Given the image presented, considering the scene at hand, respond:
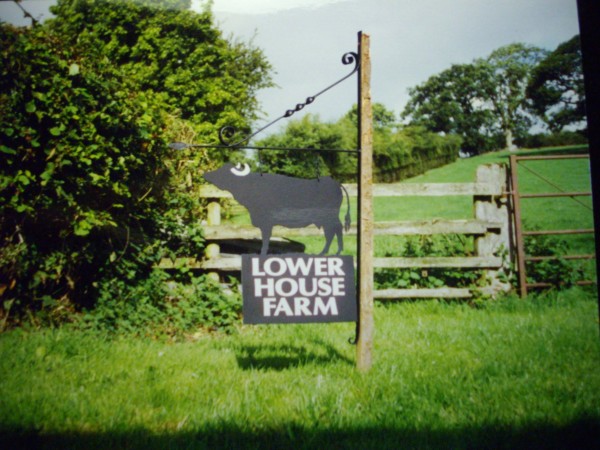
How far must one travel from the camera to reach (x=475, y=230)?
A: 5.13m

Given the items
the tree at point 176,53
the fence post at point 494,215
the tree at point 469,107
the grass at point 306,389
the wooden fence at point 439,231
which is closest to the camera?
the grass at point 306,389

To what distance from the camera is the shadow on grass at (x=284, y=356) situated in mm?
3076

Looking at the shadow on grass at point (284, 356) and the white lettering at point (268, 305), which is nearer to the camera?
the white lettering at point (268, 305)

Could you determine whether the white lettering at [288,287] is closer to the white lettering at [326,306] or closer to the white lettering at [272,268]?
the white lettering at [272,268]

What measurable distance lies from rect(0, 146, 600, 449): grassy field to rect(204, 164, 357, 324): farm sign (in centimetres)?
58

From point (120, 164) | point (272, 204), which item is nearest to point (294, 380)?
point (272, 204)

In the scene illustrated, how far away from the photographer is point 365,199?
269 cm

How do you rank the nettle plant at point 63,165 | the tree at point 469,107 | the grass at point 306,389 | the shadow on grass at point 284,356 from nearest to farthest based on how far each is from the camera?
the grass at point 306,389 < the shadow on grass at point 284,356 < the nettle plant at point 63,165 < the tree at point 469,107

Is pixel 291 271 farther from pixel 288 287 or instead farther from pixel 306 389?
pixel 306 389

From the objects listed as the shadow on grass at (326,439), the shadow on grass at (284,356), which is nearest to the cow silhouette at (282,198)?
the shadow on grass at (284,356)

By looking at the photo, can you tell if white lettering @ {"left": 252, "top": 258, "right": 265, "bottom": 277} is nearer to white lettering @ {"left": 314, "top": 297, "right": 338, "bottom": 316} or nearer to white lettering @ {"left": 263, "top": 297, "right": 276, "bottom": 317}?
white lettering @ {"left": 263, "top": 297, "right": 276, "bottom": 317}

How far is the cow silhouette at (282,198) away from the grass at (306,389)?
3.69 ft

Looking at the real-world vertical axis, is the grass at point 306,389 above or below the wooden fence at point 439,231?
below

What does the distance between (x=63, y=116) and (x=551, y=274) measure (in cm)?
671
